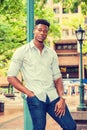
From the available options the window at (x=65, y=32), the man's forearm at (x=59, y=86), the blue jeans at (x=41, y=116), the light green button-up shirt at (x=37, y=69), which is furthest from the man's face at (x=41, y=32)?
the window at (x=65, y=32)

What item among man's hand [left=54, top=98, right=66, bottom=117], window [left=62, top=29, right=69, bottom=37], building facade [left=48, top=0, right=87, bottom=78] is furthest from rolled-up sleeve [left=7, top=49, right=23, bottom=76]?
window [left=62, top=29, right=69, bottom=37]

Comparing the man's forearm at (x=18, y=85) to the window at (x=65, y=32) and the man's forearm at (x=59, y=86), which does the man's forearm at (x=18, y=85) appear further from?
the window at (x=65, y=32)

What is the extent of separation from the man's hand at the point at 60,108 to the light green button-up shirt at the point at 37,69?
0.08 m

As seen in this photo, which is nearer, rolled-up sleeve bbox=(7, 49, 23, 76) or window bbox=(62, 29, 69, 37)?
rolled-up sleeve bbox=(7, 49, 23, 76)

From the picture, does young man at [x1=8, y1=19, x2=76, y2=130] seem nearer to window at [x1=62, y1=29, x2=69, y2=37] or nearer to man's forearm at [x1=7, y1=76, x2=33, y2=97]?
man's forearm at [x1=7, y1=76, x2=33, y2=97]

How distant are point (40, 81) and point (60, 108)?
0.34 meters

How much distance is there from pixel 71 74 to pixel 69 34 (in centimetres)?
774

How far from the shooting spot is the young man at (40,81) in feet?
13.0

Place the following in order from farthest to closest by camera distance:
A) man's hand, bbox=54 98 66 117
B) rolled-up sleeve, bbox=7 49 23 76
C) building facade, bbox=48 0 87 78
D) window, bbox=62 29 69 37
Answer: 1. window, bbox=62 29 69 37
2. building facade, bbox=48 0 87 78
3. rolled-up sleeve, bbox=7 49 23 76
4. man's hand, bbox=54 98 66 117

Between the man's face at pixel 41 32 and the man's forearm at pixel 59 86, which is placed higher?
the man's face at pixel 41 32

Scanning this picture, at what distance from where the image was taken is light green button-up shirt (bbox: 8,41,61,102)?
13.1 feet

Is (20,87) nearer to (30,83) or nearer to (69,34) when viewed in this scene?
(30,83)

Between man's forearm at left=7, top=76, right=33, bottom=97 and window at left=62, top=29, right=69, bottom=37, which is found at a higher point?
man's forearm at left=7, top=76, right=33, bottom=97

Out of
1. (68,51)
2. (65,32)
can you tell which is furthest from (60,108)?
(65,32)
